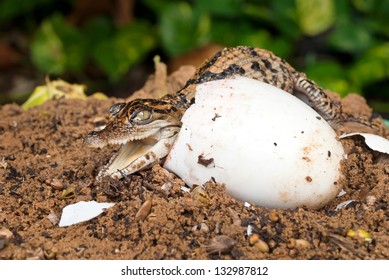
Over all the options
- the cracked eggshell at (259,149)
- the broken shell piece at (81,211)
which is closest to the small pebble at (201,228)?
the cracked eggshell at (259,149)

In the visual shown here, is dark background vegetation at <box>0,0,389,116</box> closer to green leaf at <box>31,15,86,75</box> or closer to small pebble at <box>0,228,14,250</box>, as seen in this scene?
green leaf at <box>31,15,86,75</box>

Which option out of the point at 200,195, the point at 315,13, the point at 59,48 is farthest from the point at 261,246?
the point at 59,48

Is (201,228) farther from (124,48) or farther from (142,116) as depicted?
(124,48)

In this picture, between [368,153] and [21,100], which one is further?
[21,100]

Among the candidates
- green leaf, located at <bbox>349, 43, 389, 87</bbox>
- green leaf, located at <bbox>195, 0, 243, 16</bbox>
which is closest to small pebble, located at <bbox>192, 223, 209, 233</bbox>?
green leaf, located at <bbox>349, 43, 389, 87</bbox>

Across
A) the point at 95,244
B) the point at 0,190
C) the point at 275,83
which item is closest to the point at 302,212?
the point at 95,244

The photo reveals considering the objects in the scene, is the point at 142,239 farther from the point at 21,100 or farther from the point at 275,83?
the point at 21,100
